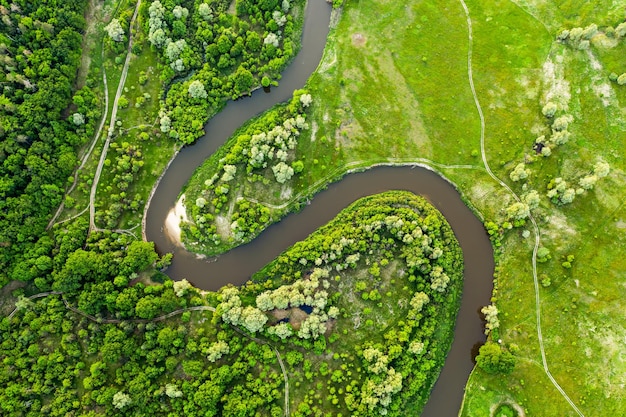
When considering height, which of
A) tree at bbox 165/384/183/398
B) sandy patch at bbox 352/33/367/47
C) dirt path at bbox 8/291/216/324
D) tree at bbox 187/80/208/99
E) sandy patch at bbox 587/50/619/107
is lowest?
tree at bbox 165/384/183/398

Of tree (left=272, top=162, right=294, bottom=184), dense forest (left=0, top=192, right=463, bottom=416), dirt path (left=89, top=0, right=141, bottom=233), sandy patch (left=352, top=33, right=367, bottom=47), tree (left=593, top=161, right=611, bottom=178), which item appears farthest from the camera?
sandy patch (left=352, top=33, right=367, bottom=47)

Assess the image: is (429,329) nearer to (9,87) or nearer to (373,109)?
(373,109)

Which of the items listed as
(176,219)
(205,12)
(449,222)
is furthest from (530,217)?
(205,12)

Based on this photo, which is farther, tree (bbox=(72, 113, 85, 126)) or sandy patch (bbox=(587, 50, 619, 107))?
sandy patch (bbox=(587, 50, 619, 107))

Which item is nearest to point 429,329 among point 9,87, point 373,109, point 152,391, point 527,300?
point 527,300

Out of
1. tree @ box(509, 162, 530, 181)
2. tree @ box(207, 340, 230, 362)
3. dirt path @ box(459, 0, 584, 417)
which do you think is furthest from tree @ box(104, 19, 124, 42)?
tree @ box(509, 162, 530, 181)

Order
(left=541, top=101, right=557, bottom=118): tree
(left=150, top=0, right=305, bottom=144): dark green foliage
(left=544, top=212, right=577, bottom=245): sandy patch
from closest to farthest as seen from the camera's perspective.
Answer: (left=544, top=212, right=577, bottom=245): sandy patch, (left=541, top=101, right=557, bottom=118): tree, (left=150, top=0, right=305, bottom=144): dark green foliage

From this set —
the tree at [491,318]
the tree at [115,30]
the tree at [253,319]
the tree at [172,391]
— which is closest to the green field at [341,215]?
the tree at [172,391]

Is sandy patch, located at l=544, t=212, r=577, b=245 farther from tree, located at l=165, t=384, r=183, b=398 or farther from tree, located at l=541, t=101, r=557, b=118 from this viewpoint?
tree, located at l=165, t=384, r=183, b=398
